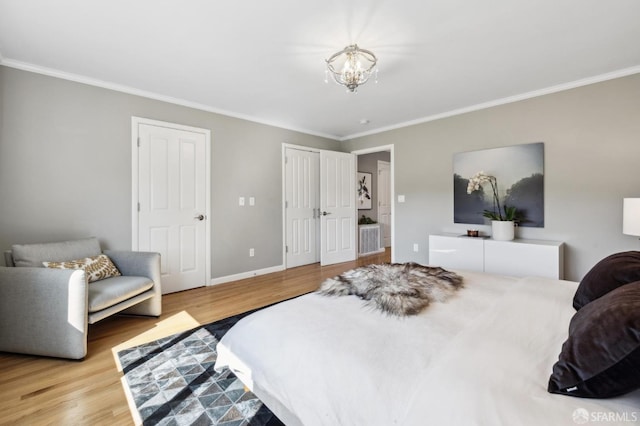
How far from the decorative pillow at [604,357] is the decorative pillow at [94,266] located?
311 centimetres

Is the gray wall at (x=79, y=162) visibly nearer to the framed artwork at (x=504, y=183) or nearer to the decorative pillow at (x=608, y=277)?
the framed artwork at (x=504, y=183)

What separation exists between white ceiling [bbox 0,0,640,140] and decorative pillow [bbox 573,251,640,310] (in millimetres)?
1641

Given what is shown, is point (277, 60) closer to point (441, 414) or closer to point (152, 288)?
point (152, 288)

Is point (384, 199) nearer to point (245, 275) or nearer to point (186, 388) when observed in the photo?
point (245, 275)

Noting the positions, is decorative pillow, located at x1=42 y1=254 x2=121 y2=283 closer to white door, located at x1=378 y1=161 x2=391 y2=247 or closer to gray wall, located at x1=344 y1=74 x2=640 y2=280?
gray wall, located at x1=344 y1=74 x2=640 y2=280

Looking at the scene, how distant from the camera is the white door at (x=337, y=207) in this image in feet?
16.3

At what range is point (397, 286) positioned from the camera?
1588mm

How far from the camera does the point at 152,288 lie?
267 centimetres

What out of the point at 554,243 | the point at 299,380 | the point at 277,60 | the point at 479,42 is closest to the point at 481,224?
the point at 554,243

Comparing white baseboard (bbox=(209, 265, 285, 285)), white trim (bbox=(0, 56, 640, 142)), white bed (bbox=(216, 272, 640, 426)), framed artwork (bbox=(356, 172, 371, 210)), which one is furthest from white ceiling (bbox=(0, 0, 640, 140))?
framed artwork (bbox=(356, 172, 371, 210))

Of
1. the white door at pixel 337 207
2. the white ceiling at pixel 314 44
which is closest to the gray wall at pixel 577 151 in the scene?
the white ceiling at pixel 314 44

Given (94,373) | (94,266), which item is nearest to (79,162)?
(94,266)

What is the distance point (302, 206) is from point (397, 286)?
3.44 m

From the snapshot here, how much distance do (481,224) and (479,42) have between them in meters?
2.29
